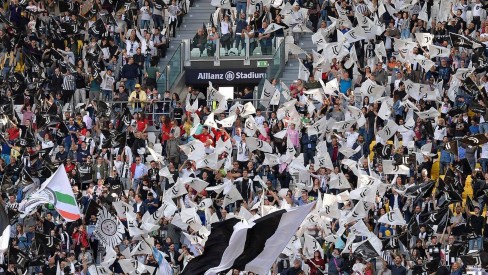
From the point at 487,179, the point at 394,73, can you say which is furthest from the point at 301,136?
the point at 487,179

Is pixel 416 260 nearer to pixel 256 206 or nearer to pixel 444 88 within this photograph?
pixel 256 206

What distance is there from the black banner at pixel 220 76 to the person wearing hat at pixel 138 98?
3.13 m

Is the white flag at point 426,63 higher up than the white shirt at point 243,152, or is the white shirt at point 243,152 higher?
the white flag at point 426,63

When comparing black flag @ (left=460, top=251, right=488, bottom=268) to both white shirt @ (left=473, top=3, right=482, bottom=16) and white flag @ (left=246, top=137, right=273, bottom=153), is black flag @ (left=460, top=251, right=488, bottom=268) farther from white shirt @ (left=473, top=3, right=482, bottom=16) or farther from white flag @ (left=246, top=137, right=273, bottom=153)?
white shirt @ (left=473, top=3, right=482, bottom=16)

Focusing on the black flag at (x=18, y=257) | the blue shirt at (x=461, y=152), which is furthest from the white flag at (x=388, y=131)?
the black flag at (x=18, y=257)

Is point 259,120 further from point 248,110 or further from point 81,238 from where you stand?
point 81,238

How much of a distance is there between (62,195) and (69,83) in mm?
10340

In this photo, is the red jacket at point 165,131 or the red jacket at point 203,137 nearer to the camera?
the red jacket at point 203,137

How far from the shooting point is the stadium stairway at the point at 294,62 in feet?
154

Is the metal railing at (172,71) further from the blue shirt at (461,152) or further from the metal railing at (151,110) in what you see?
the blue shirt at (461,152)

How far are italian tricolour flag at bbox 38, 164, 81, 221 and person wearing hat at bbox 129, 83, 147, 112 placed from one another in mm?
8530

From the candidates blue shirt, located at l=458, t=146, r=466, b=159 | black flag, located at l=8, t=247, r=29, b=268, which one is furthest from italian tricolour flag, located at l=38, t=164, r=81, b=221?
blue shirt, located at l=458, t=146, r=466, b=159

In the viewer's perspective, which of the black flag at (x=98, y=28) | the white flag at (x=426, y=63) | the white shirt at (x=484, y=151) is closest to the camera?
the white shirt at (x=484, y=151)

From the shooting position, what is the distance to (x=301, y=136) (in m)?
42.2
